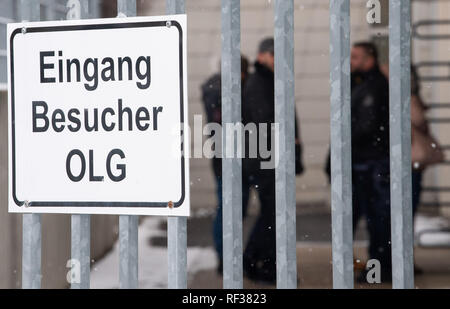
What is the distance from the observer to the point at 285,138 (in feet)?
7.22

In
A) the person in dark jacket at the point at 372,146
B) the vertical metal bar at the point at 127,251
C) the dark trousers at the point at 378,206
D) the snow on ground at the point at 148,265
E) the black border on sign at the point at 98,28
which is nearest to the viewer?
the black border on sign at the point at 98,28

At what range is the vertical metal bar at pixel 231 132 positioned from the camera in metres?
2.20

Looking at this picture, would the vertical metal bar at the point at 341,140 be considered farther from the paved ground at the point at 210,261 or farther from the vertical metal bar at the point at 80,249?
the paved ground at the point at 210,261

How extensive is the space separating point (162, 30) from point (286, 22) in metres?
0.31

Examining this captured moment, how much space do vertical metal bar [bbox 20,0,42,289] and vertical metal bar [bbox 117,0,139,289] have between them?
245 millimetres

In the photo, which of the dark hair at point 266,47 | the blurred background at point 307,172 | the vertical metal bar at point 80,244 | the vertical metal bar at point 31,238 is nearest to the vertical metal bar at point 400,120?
the vertical metal bar at point 80,244

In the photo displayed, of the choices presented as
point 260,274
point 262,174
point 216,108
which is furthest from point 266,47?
point 260,274

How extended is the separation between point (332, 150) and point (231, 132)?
0.26 meters

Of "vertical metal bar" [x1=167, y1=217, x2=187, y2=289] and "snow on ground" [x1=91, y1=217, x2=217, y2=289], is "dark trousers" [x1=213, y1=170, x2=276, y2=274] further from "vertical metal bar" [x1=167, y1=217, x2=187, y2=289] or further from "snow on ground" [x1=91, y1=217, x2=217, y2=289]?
"vertical metal bar" [x1=167, y1=217, x2=187, y2=289]

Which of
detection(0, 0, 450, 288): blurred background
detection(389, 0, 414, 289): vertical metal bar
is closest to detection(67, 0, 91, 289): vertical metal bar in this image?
detection(389, 0, 414, 289): vertical metal bar

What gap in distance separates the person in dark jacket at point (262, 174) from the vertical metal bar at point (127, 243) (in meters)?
3.38

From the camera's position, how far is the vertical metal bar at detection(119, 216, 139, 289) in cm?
226

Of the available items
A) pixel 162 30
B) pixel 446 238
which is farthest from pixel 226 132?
pixel 446 238
